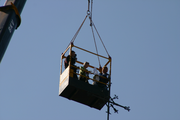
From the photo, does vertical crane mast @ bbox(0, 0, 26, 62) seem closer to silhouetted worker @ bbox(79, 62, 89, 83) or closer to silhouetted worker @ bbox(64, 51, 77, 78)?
silhouetted worker @ bbox(64, 51, 77, 78)

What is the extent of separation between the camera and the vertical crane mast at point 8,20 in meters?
20.8

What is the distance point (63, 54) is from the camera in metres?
24.2

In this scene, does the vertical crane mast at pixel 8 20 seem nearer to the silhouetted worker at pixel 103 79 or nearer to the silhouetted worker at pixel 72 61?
the silhouetted worker at pixel 72 61

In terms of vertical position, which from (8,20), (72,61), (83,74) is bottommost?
(83,74)

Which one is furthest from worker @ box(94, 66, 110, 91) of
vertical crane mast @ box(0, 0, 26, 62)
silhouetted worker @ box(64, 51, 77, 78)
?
vertical crane mast @ box(0, 0, 26, 62)

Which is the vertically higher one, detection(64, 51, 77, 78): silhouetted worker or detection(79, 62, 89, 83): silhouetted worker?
detection(64, 51, 77, 78): silhouetted worker

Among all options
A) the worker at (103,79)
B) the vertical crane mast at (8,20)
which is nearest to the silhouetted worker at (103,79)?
the worker at (103,79)

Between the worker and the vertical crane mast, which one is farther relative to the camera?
the worker

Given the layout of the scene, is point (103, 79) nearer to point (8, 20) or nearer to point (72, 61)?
point (72, 61)

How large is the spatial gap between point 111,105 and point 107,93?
33.8 inches

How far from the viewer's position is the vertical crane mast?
20766mm

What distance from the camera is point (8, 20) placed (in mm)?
21406

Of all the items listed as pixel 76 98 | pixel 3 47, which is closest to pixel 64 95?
pixel 76 98

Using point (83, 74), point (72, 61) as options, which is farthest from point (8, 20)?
point (83, 74)
